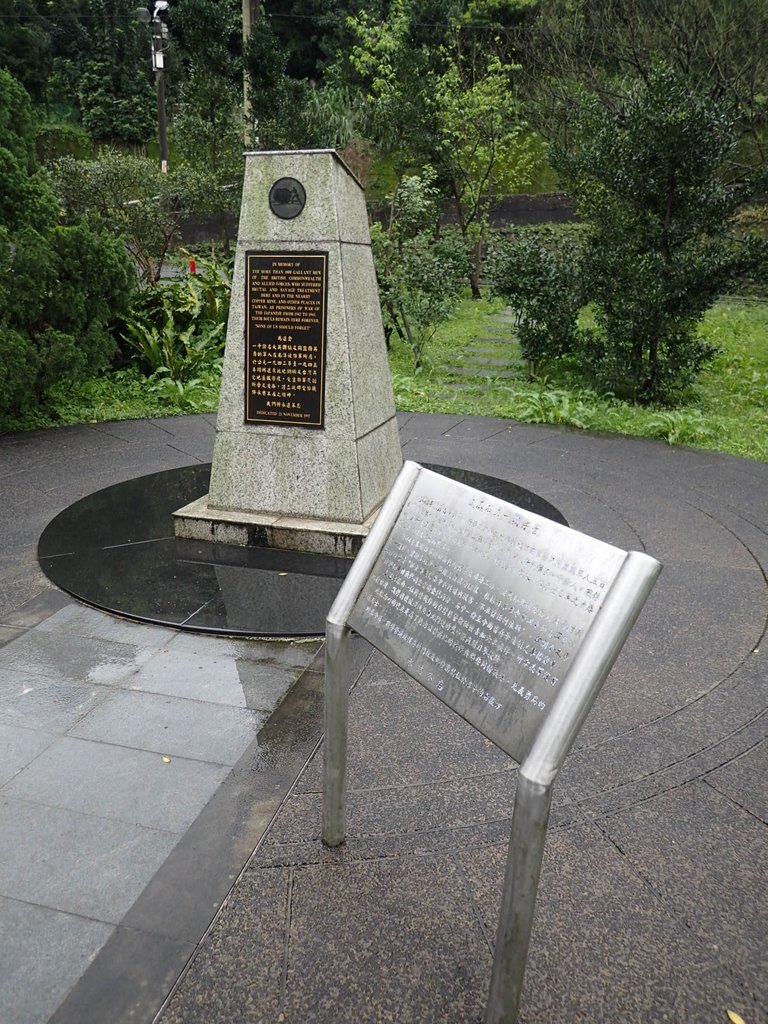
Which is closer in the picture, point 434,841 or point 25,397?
point 434,841

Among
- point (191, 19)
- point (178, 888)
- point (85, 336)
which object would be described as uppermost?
point (191, 19)

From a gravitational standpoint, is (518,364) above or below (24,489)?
above

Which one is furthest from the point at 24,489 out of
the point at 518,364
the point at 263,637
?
→ the point at 518,364

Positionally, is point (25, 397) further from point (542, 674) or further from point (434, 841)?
point (542, 674)

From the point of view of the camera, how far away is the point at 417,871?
250 cm

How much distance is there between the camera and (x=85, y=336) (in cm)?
803

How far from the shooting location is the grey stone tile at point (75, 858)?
237 centimetres

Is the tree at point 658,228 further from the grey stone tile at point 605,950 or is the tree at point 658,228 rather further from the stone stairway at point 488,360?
the grey stone tile at point 605,950

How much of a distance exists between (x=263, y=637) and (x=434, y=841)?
5.31ft

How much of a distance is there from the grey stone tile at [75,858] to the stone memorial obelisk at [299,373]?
245 centimetres

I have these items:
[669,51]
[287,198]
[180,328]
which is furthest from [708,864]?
[669,51]

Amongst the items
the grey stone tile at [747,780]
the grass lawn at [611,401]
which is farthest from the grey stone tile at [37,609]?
the grass lawn at [611,401]

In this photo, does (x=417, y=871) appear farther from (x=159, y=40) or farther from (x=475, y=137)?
(x=159, y=40)

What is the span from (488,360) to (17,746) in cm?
1008
